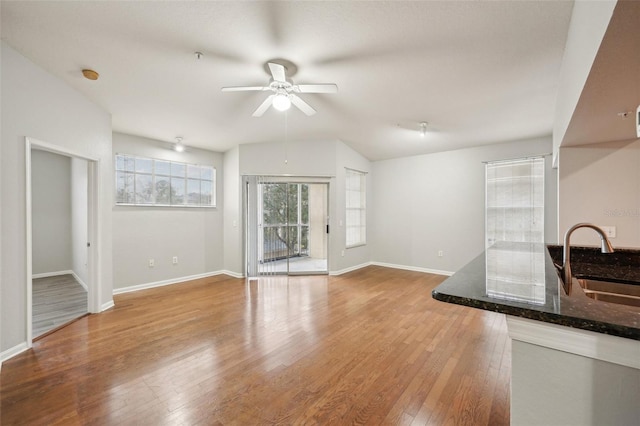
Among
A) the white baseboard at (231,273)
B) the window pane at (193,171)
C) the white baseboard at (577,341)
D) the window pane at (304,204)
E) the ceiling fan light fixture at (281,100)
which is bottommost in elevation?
the white baseboard at (231,273)

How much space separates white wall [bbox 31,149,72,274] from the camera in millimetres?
5160

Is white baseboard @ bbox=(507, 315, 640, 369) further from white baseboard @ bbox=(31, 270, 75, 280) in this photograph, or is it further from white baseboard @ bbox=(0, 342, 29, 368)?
white baseboard @ bbox=(31, 270, 75, 280)

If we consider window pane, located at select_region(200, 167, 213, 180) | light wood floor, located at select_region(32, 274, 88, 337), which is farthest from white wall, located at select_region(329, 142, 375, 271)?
light wood floor, located at select_region(32, 274, 88, 337)

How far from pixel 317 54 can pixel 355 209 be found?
4059mm

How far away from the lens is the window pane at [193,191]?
517 cm

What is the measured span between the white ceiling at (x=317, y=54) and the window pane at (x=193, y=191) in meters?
1.47

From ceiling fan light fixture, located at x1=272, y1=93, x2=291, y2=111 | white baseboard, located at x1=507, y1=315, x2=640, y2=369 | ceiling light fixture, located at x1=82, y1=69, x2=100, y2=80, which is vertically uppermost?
ceiling light fixture, located at x1=82, y1=69, x2=100, y2=80

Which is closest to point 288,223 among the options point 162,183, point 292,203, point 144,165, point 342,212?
point 292,203

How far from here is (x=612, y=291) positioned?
1.80 m

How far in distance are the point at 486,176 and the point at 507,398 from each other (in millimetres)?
3984

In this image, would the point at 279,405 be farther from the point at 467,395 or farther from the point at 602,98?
the point at 602,98

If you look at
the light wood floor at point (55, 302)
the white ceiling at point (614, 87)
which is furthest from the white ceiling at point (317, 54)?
the light wood floor at point (55, 302)

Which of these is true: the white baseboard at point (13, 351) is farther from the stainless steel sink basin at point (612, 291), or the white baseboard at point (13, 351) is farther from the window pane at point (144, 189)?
the stainless steel sink basin at point (612, 291)

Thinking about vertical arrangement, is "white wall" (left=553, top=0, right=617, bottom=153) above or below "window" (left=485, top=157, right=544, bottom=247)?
above
